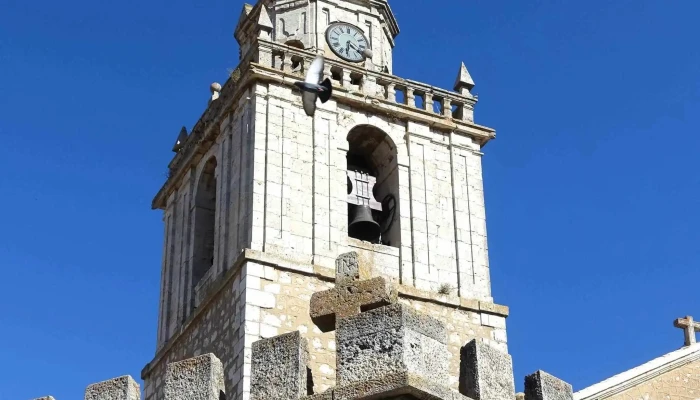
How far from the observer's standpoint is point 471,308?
72.3ft

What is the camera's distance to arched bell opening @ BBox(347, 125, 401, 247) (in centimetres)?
2262

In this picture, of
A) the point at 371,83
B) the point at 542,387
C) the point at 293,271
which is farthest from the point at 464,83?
the point at 542,387

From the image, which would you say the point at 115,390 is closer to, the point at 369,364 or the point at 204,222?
the point at 369,364

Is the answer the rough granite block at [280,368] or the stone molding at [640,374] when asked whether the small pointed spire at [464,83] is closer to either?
the stone molding at [640,374]

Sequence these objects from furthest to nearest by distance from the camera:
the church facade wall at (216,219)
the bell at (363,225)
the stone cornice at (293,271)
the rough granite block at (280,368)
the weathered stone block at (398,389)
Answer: the bell at (363,225), the church facade wall at (216,219), the stone cornice at (293,271), the rough granite block at (280,368), the weathered stone block at (398,389)

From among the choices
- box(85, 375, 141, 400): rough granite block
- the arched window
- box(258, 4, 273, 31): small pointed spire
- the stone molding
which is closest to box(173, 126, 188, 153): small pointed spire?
the arched window

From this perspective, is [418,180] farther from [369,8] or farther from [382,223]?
[369,8]

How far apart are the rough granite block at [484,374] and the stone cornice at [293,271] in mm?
12927

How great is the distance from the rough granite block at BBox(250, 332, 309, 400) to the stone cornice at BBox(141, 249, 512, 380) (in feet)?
42.3

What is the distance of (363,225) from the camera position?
74.0 ft

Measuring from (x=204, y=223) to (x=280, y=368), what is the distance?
53.5 feet

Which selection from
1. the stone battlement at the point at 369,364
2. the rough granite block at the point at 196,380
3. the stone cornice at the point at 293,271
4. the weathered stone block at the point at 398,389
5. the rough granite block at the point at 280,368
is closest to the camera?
the weathered stone block at the point at 398,389

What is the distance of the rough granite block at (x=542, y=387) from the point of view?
26.9ft

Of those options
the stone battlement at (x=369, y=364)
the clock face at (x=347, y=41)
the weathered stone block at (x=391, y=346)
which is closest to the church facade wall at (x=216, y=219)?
the clock face at (x=347, y=41)
